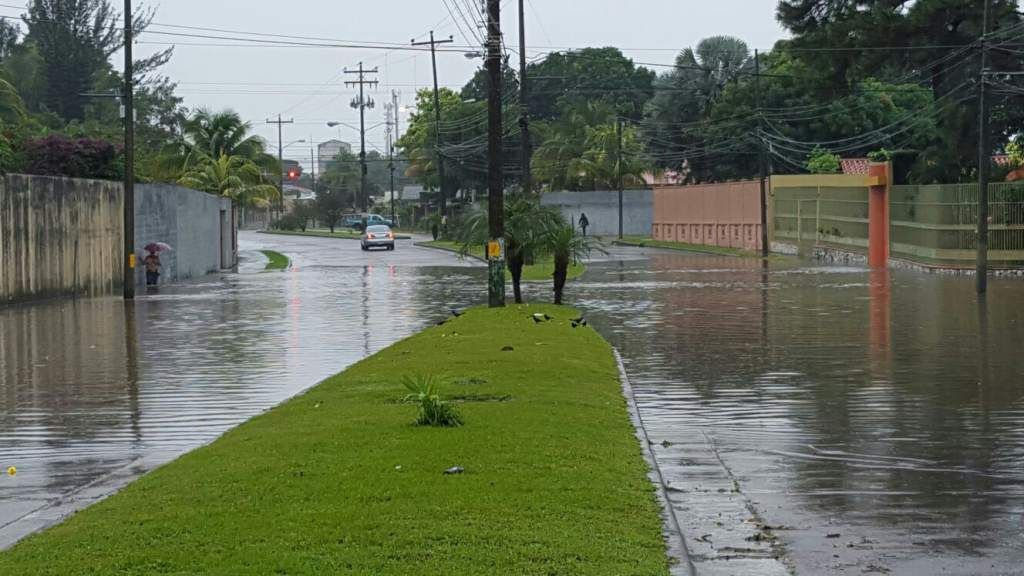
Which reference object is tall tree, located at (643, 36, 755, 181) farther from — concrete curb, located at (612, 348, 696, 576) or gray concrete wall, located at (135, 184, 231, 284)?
concrete curb, located at (612, 348, 696, 576)

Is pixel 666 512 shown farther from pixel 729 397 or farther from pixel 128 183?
pixel 128 183

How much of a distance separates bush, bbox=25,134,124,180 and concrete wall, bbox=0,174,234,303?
1.28 m

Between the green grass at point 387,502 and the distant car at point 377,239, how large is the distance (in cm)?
6103

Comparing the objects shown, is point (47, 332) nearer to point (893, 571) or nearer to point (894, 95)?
point (893, 571)

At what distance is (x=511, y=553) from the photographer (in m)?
7.16

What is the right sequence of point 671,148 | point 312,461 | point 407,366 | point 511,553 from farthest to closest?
point 671,148 → point 407,366 → point 312,461 → point 511,553

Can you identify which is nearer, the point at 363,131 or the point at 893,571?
the point at 893,571

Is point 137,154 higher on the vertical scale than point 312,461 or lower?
higher

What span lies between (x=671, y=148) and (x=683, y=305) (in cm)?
6439

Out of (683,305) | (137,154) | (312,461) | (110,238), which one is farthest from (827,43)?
(312,461)

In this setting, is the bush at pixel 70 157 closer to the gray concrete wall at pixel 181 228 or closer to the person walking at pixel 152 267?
the gray concrete wall at pixel 181 228

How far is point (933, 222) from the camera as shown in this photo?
4594cm

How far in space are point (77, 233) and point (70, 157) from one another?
15.3ft

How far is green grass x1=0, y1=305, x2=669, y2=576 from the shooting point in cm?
704
